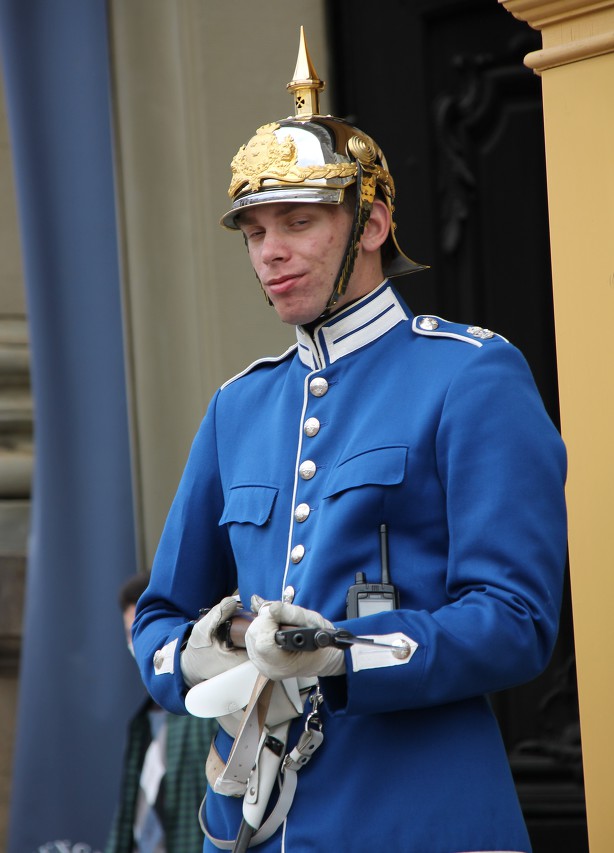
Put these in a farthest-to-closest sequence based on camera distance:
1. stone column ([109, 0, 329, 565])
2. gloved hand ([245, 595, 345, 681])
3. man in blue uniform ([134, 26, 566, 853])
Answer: stone column ([109, 0, 329, 565]), man in blue uniform ([134, 26, 566, 853]), gloved hand ([245, 595, 345, 681])

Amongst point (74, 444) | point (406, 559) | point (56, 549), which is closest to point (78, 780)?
point (56, 549)

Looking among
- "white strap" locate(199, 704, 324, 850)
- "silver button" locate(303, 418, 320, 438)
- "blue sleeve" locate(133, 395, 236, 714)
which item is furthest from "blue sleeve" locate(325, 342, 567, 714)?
"blue sleeve" locate(133, 395, 236, 714)

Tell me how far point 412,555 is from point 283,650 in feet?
1.05

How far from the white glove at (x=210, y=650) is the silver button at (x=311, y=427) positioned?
0.33 metres

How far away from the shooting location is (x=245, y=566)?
7.87ft

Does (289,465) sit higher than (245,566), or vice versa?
(289,465)

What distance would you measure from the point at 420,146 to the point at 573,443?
1976 mm

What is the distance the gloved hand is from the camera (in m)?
1.96

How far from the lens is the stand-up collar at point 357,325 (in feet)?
7.93

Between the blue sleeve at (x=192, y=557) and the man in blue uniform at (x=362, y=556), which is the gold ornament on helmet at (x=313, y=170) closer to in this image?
the man in blue uniform at (x=362, y=556)

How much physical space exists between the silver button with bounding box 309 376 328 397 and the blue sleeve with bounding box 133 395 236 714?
25 centimetres

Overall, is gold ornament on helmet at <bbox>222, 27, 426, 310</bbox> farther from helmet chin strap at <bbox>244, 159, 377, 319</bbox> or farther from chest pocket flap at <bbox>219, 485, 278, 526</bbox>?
chest pocket flap at <bbox>219, 485, 278, 526</bbox>

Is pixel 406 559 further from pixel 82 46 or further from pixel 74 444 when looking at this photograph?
pixel 82 46

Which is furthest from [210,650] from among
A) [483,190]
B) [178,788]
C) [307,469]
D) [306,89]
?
[483,190]
